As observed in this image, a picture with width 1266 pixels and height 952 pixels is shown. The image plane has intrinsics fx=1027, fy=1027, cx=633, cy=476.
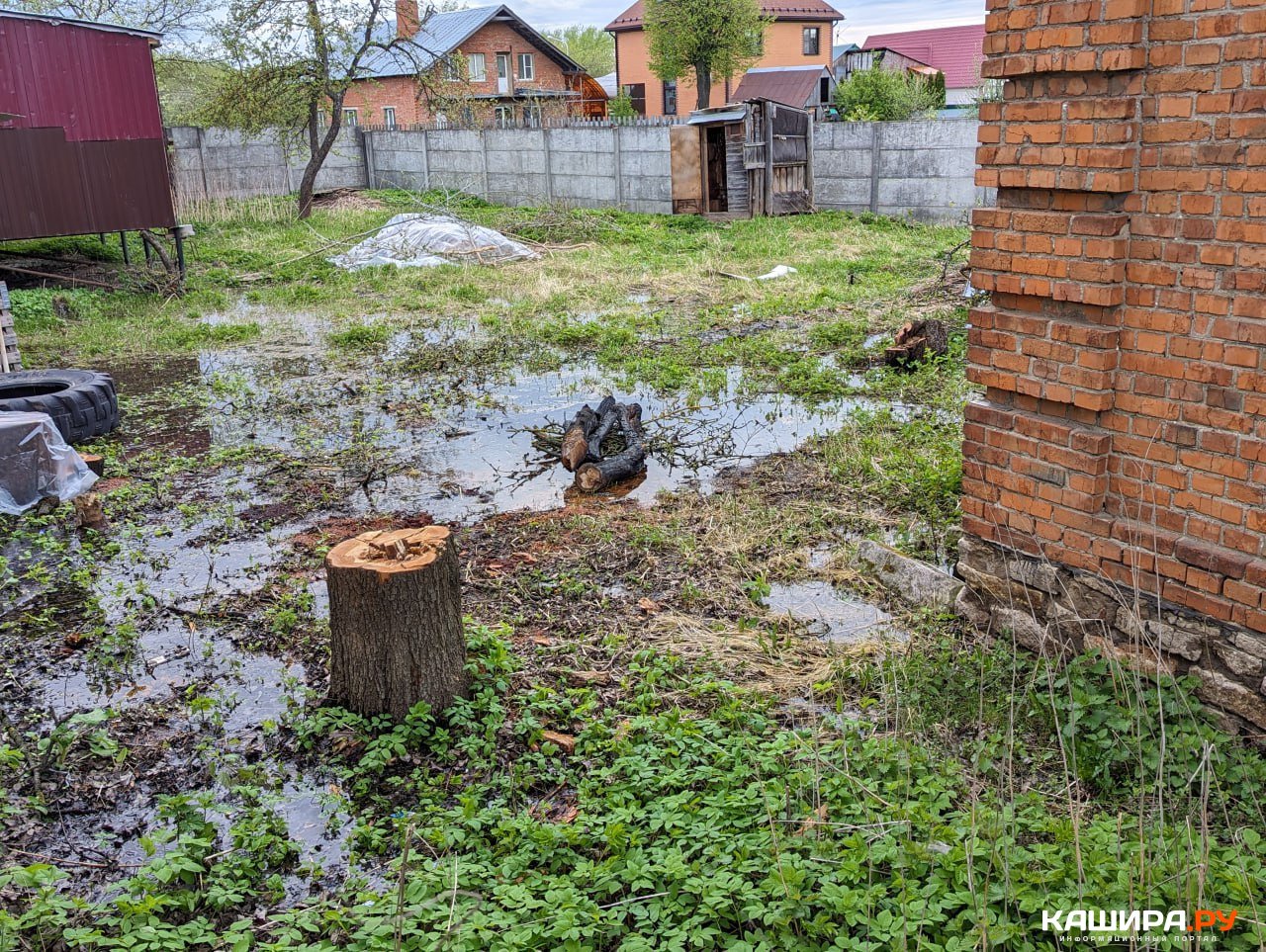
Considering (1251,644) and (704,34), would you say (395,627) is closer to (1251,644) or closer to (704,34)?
(1251,644)

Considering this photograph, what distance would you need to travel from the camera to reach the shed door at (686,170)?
2162 centimetres

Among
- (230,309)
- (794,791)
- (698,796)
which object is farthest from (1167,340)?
(230,309)

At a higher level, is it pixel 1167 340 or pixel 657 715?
pixel 1167 340

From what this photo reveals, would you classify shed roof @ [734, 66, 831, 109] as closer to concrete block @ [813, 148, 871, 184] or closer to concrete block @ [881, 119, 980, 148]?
concrete block @ [813, 148, 871, 184]

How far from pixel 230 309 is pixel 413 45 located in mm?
11182

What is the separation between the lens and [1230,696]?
3.73m

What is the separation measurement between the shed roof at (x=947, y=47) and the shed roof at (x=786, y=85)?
499 inches

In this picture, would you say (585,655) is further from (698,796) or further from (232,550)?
(232,550)

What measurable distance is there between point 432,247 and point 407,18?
26.3 ft

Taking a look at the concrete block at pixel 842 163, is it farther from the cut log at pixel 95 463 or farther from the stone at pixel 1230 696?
the stone at pixel 1230 696

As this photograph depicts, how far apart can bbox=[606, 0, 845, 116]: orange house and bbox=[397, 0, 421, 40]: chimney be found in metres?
24.0

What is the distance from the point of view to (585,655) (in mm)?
4914

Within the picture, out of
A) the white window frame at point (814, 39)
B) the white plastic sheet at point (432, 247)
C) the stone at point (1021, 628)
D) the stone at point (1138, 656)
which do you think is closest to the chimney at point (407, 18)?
the white plastic sheet at point (432, 247)

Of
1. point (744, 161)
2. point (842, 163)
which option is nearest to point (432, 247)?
point (744, 161)
